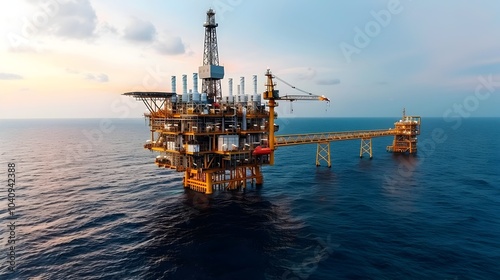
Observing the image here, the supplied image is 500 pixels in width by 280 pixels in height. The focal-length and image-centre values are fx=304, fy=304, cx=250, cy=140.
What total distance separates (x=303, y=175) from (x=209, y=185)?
94.0 ft

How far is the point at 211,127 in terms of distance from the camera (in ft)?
170

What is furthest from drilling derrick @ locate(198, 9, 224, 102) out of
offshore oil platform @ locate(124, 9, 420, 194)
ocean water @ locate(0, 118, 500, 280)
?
ocean water @ locate(0, 118, 500, 280)

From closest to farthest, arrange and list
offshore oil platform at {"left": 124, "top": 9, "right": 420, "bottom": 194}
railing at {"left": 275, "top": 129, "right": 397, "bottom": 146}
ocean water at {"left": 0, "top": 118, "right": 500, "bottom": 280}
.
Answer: ocean water at {"left": 0, "top": 118, "right": 500, "bottom": 280}, offshore oil platform at {"left": 124, "top": 9, "right": 420, "bottom": 194}, railing at {"left": 275, "top": 129, "right": 397, "bottom": 146}

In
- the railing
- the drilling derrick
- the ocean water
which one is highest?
the drilling derrick

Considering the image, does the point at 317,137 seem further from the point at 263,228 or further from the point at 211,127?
the point at 263,228

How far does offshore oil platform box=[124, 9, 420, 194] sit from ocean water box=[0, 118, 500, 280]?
5.95 metres

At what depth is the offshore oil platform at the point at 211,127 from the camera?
52.0 m

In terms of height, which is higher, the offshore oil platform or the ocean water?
the offshore oil platform

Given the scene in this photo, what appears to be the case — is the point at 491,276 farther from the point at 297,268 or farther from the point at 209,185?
the point at 209,185

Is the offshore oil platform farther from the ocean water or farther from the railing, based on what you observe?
the railing

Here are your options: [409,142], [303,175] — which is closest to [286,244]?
[303,175]

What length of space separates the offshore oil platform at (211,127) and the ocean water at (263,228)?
5.95 meters

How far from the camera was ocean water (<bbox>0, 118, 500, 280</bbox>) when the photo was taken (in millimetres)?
30906

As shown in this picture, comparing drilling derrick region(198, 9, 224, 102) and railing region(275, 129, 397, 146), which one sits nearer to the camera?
drilling derrick region(198, 9, 224, 102)
